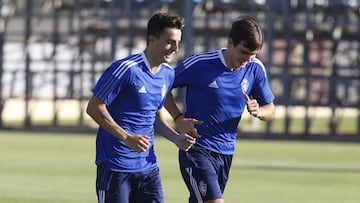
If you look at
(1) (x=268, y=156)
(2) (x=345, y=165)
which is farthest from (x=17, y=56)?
(2) (x=345, y=165)

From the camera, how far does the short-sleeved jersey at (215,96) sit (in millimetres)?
9773

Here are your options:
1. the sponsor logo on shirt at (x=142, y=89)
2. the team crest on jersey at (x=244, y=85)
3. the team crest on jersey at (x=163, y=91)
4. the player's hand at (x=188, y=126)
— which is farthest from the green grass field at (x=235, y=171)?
the sponsor logo on shirt at (x=142, y=89)

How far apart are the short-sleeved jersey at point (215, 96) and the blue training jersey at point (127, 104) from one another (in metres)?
1.10

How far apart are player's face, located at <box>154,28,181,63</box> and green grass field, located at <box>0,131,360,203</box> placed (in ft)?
19.9

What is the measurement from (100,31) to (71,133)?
13.9ft

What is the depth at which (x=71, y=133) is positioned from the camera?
103 feet

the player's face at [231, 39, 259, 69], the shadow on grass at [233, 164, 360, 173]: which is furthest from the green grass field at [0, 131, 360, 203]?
the player's face at [231, 39, 259, 69]

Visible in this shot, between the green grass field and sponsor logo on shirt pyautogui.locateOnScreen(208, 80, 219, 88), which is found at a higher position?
sponsor logo on shirt pyautogui.locateOnScreen(208, 80, 219, 88)

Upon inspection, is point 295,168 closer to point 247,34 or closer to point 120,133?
point 247,34

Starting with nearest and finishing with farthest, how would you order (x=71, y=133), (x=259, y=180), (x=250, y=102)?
(x=250, y=102)
(x=259, y=180)
(x=71, y=133)

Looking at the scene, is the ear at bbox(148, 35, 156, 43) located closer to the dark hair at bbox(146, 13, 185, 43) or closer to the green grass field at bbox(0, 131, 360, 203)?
the dark hair at bbox(146, 13, 185, 43)

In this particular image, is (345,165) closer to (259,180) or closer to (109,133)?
(259,180)

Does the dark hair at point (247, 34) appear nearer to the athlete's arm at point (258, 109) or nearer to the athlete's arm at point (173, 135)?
the athlete's arm at point (258, 109)

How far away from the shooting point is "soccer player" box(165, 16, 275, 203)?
31.6ft
